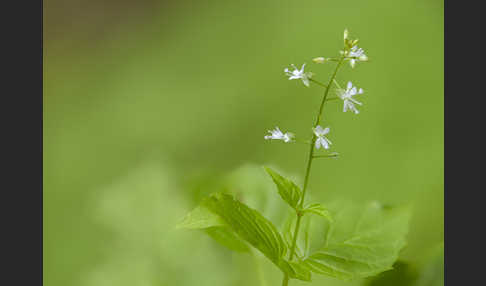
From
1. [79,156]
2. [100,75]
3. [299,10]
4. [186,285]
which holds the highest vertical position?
[299,10]

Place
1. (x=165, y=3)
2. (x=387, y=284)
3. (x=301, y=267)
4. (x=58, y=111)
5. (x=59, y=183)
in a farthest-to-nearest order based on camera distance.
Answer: (x=165, y=3), (x=58, y=111), (x=59, y=183), (x=387, y=284), (x=301, y=267)

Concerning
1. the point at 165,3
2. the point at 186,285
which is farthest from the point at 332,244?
the point at 165,3

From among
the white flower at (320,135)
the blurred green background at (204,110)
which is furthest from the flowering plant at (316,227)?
the blurred green background at (204,110)

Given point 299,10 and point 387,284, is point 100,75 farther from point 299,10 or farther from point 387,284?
point 387,284

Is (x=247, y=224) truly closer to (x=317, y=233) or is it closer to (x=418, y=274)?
(x=317, y=233)

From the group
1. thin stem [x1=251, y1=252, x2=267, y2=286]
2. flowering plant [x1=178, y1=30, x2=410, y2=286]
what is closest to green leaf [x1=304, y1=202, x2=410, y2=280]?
flowering plant [x1=178, y1=30, x2=410, y2=286]

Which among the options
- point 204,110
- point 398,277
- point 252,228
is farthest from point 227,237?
point 204,110
